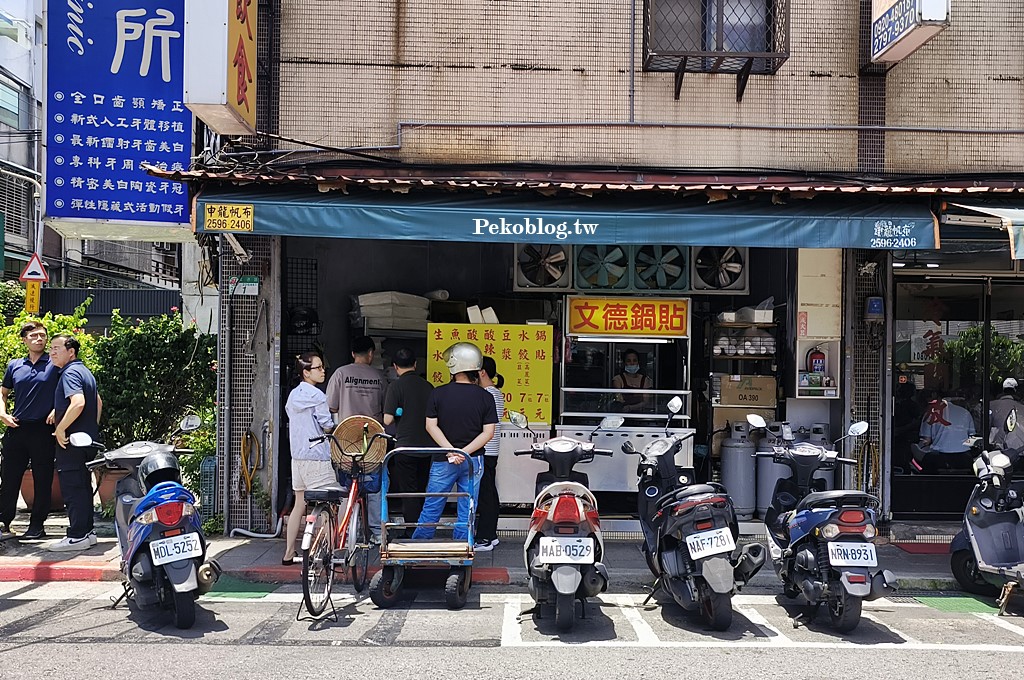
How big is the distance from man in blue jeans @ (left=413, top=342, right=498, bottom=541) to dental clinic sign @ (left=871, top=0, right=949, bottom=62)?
521cm

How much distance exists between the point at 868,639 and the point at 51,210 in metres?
8.10

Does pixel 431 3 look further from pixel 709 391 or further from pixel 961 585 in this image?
pixel 961 585

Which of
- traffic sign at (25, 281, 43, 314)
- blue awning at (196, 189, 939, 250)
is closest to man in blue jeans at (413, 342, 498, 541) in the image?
blue awning at (196, 189, 939, 250)

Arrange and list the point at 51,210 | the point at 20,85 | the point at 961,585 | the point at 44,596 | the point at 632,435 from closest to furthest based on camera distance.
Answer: the point at 44,596, the point at 961,585, the point at 51,210, the point at 632,435, the point at 20,85

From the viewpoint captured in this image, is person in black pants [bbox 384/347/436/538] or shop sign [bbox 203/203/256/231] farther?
person in black pants [bbox 384/347/436/538]

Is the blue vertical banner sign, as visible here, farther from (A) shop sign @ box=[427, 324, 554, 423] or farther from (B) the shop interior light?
(B) the shop interior light

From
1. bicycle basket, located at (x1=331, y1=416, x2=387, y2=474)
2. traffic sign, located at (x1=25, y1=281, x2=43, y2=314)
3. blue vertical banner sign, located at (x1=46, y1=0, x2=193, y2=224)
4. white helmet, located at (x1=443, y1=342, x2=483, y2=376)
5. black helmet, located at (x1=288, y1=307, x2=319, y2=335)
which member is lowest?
bicycle basket, located at (x1=331, y1=416, x2=387, y2=474)

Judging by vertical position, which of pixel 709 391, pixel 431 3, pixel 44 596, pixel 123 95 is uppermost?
pixel 431 3

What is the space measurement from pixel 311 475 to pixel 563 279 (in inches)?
146

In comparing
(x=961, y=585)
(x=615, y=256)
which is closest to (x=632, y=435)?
(x=615, y=256)

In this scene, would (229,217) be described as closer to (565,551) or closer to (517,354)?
(517,354)

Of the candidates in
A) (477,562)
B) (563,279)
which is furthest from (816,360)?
(477,562)

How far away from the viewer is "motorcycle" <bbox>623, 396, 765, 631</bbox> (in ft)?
20.4

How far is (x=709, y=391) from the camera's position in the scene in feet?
34.0
